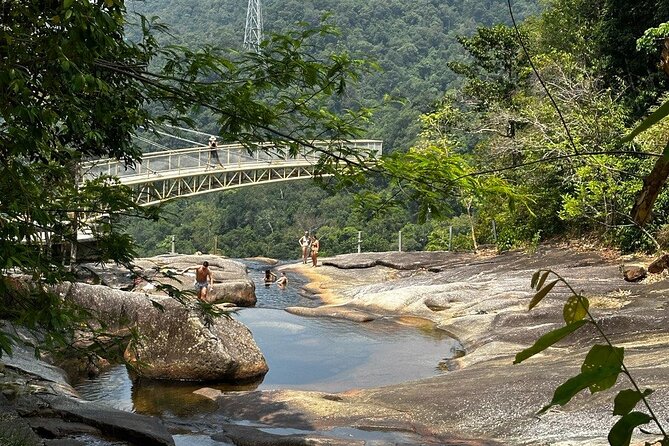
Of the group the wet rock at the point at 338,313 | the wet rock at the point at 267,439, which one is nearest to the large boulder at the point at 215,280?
the wet rock at the point at 338,313

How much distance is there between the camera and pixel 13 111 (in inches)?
143

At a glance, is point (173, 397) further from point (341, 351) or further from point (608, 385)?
point (608, 385)

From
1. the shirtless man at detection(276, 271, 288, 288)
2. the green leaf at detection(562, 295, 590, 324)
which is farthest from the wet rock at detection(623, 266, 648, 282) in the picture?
the green leaf at detection(562, 295, 590, 324)

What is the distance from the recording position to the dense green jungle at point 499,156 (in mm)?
5285

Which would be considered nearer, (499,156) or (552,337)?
(552,337)

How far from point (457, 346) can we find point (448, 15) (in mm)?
77985

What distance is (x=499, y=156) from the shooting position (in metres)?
27.7

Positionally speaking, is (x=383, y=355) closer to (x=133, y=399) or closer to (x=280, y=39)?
(x=133, y=399)

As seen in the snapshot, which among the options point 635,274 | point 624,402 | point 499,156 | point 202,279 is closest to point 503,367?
point 635,274

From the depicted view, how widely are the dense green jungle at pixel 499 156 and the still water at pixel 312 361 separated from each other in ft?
8.99

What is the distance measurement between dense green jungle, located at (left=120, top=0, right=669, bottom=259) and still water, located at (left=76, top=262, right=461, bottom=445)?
2.74 metres

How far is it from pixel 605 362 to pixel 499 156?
27.2m

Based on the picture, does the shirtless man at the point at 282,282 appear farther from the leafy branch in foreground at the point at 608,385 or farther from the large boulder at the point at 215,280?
the leafy branch in foreground at the point at 608,385

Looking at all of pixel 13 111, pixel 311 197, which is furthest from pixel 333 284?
pixel 311 197
